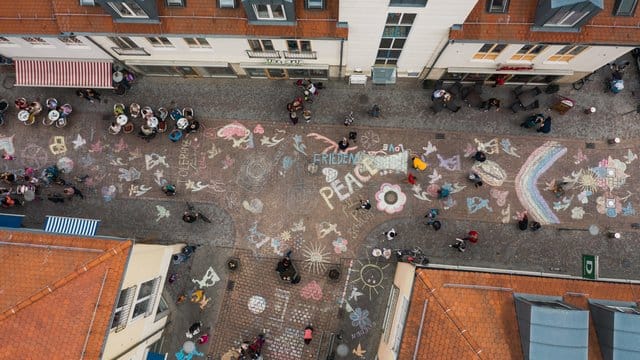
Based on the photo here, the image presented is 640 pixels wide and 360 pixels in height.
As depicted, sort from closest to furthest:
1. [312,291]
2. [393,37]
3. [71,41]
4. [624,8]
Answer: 1. [624,8]
2. [393,37]
3. [71,41]
4. [312,291]

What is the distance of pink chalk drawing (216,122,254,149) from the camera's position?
29688 millimetres

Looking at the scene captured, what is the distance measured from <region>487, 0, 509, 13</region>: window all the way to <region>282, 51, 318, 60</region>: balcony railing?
11584 mm

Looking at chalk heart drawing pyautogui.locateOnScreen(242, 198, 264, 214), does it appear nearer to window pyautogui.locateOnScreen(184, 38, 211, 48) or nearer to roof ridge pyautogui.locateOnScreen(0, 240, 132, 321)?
roof ridge pyautogui.locateOnScreen(0, 240, 132, 321)

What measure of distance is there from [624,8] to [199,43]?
27451 mm

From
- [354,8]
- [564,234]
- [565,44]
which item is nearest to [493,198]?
[564,234]

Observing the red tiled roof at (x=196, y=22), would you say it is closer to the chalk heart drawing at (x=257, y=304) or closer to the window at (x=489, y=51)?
the window at (x=489, y=51)

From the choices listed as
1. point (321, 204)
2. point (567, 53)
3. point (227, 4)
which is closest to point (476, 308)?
point (321, 204)

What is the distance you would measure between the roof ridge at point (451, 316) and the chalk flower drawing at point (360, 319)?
8.42 metres

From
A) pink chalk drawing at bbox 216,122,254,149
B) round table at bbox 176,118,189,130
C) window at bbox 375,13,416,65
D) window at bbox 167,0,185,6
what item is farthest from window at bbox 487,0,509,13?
round table at bbox 176,118,189,130

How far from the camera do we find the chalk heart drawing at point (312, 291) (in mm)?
27734

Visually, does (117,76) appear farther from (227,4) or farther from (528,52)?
(528,52)

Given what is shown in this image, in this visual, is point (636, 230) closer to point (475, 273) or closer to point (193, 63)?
point (475, 273)

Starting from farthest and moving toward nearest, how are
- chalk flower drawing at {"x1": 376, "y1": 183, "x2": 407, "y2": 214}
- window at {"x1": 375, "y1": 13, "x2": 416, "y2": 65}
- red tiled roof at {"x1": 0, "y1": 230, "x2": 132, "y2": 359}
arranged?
1. chalk flower drawing at {"x1": 376, "y1": 183, "x2": 407, "y2": 214}
2. window at {"x1": 375, "y1": 13, "x2": 416, "y2": 65}
3. red tiled roof at {"x1": 0, "y1": 230, "x2": 132, "y2": 359}

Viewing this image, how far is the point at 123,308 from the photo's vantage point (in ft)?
71.9
